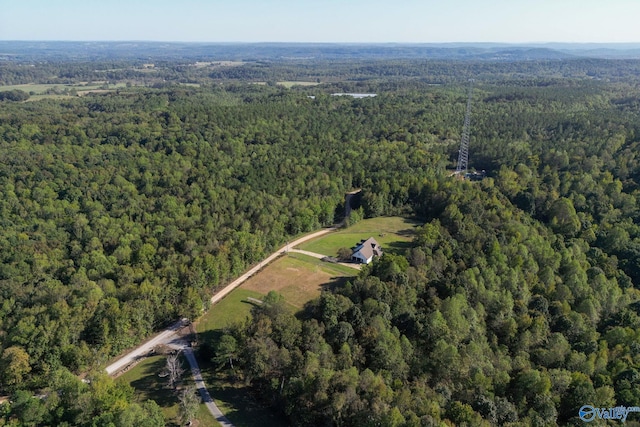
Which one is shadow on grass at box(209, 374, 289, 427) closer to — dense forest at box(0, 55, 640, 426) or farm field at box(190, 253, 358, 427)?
farm field at box(190, 253, 358, 427)

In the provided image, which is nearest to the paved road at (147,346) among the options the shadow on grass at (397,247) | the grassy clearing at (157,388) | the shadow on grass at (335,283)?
the grassy clearing at (157,388)

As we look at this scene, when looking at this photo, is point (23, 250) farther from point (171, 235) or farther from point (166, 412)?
point (166, 412)

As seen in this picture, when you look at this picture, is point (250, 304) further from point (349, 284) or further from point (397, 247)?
point (397, 247)

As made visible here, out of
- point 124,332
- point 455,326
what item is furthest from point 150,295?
point 455,326

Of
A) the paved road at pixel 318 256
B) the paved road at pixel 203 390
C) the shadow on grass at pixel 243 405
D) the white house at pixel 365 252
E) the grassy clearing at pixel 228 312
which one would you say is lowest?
the shadow on grass at pixel 243 405

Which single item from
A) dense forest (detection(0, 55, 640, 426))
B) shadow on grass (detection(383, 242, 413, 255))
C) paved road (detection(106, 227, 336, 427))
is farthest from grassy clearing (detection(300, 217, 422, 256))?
paved road (detection(106, 227, 336, 427))

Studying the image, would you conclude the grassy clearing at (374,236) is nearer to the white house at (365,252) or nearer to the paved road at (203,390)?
the white house at (365,252)

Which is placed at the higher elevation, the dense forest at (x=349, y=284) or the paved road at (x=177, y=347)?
the dense forest at (x=349, y=284)
